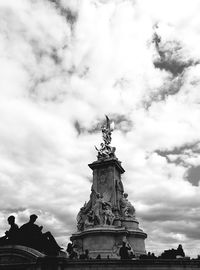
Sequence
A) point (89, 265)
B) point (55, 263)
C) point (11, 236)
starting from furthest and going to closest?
1. point (11, 236)
2. point (89, 265)
3. point (55, 263)

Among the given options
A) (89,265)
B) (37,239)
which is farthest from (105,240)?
(89,265)

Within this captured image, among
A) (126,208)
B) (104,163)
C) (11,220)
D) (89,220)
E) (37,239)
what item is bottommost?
(37,239)

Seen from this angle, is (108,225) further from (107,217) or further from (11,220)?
(11,220)

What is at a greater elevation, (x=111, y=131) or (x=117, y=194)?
(x=111, y=131)

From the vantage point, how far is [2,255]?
15.6m

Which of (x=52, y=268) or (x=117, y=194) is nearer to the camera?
(x=52, y=268)

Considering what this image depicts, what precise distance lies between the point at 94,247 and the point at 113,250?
6.62 ft

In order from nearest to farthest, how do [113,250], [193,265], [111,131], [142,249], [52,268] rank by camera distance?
[52,268], [193,265], [113,250], [142,249], [111,131]

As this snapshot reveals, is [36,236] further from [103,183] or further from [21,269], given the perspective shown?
[103,183]

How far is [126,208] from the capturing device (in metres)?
38.5

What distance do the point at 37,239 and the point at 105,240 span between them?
19.0 metres

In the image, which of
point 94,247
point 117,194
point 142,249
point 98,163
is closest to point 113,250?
point 94,247

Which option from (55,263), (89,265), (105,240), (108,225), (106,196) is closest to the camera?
(55,263)

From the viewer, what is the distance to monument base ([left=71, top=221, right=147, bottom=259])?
1315 inches
